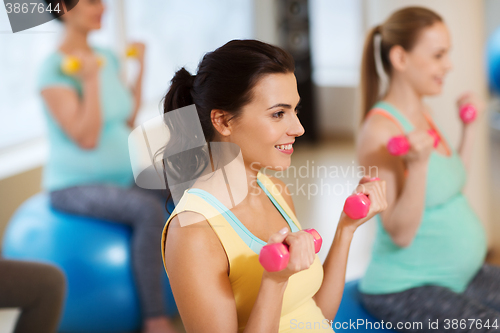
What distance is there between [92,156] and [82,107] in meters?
0.20

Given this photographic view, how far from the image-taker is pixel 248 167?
0.84 metres

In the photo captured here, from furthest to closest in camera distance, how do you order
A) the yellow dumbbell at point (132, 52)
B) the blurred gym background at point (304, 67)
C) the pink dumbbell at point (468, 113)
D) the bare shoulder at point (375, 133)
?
the yellow dumbbell at point (132, 52)
the blurred gym background at point (304, 67)
the pink dumbbell at point (468, 113)
the bare shoulder at point (375, 133)

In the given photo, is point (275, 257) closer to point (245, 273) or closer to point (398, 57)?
point (245, 273)

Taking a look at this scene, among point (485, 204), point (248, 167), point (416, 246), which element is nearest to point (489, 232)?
point (485, 204)

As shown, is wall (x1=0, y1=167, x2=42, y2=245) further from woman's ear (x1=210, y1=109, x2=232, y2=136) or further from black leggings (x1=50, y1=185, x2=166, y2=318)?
woman's ear (x1=210, y1=109, x2=232, y2=136)

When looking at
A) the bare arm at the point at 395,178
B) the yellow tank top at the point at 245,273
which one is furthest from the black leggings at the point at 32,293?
the bare arm at the point at 395,178

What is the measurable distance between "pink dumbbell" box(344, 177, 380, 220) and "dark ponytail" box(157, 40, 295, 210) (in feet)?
0.82

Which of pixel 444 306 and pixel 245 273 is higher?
pixel 245 273

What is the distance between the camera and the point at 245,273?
78 cm

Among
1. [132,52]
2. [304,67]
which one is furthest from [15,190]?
[304,67]

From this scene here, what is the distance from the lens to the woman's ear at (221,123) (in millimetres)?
789

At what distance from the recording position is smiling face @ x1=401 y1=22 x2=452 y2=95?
1292 mm

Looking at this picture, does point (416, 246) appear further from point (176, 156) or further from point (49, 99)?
point (49, 99)

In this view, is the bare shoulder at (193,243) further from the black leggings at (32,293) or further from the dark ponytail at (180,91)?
the black leggings at (32,293)
